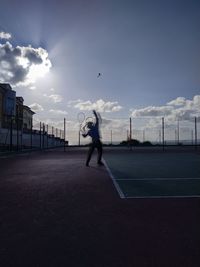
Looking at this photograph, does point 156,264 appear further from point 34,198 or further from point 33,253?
point 34,198

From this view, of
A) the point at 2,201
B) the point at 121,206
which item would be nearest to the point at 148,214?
the point at 121,206

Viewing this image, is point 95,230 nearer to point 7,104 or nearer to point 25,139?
point 25,139

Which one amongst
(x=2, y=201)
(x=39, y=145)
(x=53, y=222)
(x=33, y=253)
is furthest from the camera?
(x=39, y=145)

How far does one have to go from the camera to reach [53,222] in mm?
4297

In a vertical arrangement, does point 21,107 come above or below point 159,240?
above

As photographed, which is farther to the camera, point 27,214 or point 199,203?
point 199,203

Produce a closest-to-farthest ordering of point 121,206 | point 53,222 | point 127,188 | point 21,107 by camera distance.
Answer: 1. point 53,222
2. point 121,206
3. point 127,188
4. point 21,107

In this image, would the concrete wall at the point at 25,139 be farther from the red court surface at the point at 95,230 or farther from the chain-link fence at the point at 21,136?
the red court surface at the point at 95,230

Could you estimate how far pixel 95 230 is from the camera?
3949 mm

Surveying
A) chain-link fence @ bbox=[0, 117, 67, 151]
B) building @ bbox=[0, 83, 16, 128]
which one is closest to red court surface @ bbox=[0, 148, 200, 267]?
chain-link fence @ bbox=[0, 117, 67, 151]

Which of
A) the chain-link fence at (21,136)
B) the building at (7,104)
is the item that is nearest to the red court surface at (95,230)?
the chain-link fence at (21,136)

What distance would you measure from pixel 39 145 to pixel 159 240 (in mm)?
27126

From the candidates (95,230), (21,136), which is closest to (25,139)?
(21,136)

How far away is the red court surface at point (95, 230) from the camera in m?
3.10
